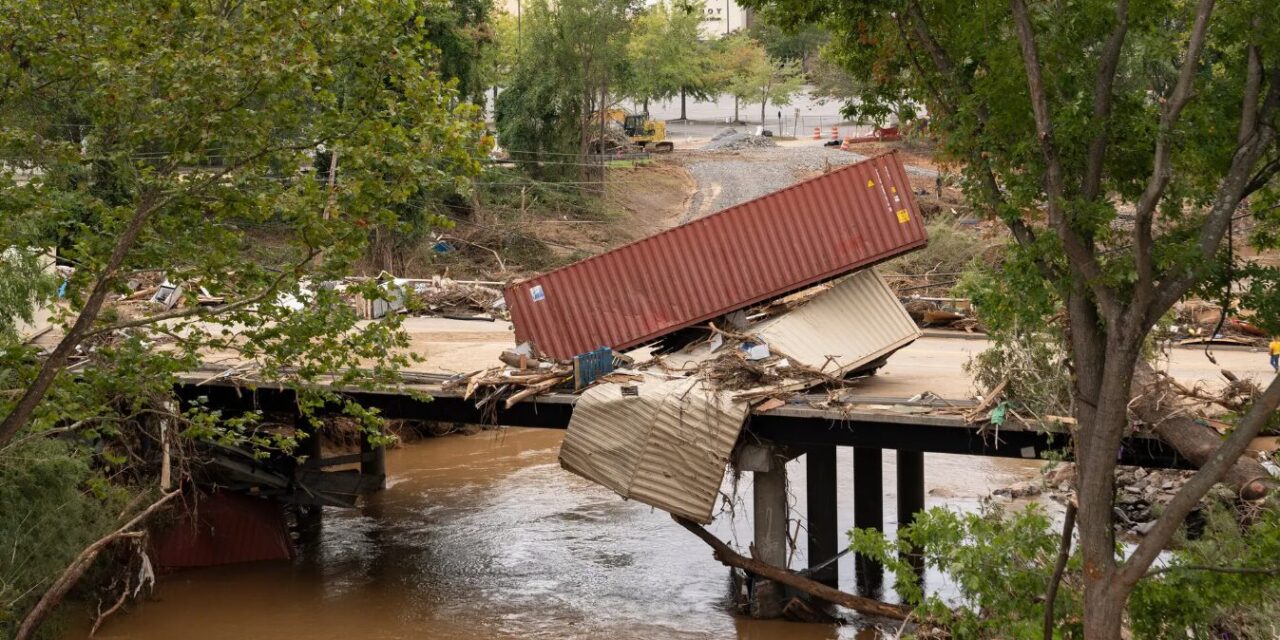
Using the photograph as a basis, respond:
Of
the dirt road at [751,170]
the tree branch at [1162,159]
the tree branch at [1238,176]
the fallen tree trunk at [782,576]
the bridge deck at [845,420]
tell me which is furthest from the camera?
the dirt road at [751,170]

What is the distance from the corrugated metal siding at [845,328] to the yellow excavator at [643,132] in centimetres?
4376

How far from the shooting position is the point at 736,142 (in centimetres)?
6662

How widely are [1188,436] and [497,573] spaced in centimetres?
1130

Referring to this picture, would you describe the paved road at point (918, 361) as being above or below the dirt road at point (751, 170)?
below

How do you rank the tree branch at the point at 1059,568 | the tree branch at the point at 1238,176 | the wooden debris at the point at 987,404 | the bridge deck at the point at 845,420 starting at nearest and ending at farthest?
1. the tree branch at the point at 1238,176
2. the tree branch at the point at 1059,568
3. the bridge deck at the point at 845,420
4. the wooden debris at the point at 987,404

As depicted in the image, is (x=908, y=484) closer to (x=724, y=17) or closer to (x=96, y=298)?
(x=96, y=298)

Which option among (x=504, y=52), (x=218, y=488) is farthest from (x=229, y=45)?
(x=504, y=52)

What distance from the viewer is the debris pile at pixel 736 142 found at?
6550 cm

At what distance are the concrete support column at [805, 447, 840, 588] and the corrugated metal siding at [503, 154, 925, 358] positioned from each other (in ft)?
8.72

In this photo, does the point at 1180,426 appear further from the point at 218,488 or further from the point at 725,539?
the point at 218,488

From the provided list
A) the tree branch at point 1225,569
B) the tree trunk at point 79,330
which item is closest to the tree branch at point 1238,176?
the tree branch at point 1225,569

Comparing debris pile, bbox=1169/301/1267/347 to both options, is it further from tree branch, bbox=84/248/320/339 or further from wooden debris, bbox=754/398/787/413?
tree branch, bbox=84/248/320/339

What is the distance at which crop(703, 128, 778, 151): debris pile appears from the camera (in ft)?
215

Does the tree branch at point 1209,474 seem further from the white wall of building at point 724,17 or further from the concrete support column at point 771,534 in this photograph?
the white wall of building at point 724,17
